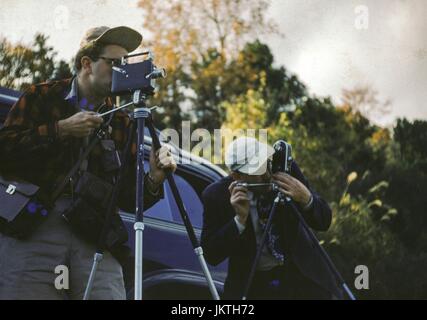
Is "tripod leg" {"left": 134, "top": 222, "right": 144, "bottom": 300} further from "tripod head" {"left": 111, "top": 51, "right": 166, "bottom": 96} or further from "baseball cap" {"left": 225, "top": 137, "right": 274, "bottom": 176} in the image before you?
"baseball cap" {"left": 225, "top": 137, "right": 274, "bottom": 176}

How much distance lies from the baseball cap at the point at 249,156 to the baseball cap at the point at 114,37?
0.66 m

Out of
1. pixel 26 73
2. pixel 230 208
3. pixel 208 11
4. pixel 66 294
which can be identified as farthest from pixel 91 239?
pixel 208 11

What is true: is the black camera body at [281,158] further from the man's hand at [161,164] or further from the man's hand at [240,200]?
the man's hand at [161,164]

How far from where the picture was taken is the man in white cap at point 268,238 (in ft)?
9.37

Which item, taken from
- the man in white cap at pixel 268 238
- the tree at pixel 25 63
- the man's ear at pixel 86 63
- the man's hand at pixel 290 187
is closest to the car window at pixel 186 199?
the man in white cap at pixel 268 238

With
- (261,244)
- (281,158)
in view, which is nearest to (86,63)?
(281,158)

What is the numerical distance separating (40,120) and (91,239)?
55 centimetres

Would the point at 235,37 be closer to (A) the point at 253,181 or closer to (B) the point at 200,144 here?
(B) the point at 200,144

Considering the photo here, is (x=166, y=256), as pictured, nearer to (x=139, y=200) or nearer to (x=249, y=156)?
(x=249, y=156)

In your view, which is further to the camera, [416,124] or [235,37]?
[235,37]

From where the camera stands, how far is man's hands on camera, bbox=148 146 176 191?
2.62 m

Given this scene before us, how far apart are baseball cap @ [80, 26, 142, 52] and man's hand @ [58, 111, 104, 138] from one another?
18.3 inches

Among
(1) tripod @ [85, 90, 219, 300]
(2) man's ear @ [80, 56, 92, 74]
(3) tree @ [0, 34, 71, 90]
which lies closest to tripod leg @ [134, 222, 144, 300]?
(1) tripod @ [85, 90, 219, 300]
